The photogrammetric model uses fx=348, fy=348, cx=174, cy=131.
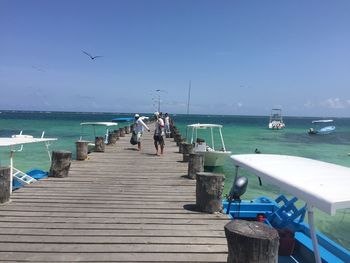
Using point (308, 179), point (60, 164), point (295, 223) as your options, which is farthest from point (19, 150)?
point (308, 179)

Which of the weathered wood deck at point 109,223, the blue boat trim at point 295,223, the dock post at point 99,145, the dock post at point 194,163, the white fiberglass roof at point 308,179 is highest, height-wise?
the white fiberglass roof at point 308,179

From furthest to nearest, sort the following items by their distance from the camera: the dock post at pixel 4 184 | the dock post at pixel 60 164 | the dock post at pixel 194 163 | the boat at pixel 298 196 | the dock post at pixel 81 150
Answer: the dock post at pixel 81 150 < the dock post at pixel 194 163 < the dock post at pixel 60 164 < the dock post at pixel 4 184 < the boat at pixel 298 196

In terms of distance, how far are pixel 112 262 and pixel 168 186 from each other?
4584 millimetres

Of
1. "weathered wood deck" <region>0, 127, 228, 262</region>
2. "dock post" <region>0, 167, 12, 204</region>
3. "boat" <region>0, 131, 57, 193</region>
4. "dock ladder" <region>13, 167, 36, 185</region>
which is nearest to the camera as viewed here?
"weathered wood deck" <region>0, 127, 228, 262</region>

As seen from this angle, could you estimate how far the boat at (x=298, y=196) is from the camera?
410cm

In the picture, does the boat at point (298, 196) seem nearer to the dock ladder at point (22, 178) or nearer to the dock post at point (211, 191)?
the dock post at point (211, 191)

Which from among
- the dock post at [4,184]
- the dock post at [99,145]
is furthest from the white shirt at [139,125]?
the dock post at [4,184]

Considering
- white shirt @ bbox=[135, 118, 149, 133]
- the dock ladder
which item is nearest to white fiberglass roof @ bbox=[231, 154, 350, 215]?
the dock ladder

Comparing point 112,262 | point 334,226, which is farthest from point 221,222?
point 334,226

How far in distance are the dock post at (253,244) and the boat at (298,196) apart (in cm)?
66

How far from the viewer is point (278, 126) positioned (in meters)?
82.4

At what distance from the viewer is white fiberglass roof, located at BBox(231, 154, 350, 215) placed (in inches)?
150

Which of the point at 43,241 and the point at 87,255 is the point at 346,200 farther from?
the point at 43,241

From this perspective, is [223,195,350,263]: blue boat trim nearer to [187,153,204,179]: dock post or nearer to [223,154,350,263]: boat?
[223,154,350,263]: boat
